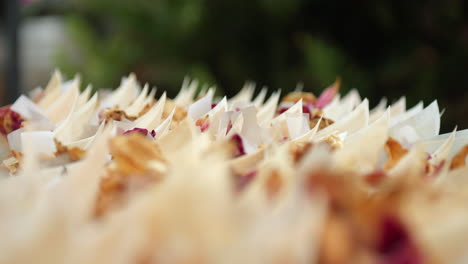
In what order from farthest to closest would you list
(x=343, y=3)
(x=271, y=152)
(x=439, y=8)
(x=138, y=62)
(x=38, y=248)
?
(x=138, y=62)
(x=343, y=3)
(x=439, y=8)
(x=271, y=152)
(x=38, y=248)

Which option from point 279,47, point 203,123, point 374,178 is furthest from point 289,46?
point 374,178

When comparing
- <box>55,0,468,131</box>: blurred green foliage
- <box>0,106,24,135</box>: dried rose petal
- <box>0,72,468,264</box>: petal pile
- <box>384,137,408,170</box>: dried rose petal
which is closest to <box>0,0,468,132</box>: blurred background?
<box>55,0,468,131</box>: blurred green foliage

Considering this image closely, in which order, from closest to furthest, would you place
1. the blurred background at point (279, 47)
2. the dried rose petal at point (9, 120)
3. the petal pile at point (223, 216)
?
the petal pile at point (223, 216) < the dried rose petal at point (9, 120) < the blurred background at point (279, 47)

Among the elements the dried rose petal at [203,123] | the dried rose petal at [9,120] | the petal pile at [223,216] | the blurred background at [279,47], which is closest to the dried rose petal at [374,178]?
the petal pile at [223,216]


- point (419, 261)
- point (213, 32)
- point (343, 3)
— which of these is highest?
point (213, 32)

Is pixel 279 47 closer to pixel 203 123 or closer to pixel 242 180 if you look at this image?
pixel 203 123

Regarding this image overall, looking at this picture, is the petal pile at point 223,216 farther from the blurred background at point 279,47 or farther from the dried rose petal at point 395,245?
the blurred background at point 279,47

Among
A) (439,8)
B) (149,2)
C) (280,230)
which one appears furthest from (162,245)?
(149,2)

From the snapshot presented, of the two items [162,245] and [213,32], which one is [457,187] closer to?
[162,245]

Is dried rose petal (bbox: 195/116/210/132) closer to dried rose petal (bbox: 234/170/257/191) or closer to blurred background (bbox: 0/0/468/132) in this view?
dried rose petal (bbox: 234/170/257/191)
